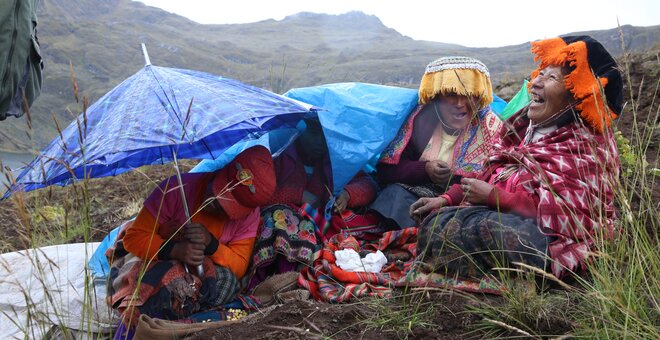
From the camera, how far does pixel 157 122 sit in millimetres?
2178

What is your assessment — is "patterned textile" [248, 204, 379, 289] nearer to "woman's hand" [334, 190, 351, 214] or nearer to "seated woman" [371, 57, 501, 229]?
"woman's hand" [334, 190, 351, 214]

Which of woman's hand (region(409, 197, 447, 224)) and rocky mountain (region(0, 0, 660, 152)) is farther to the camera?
rocky mountain (region(0, 0, 660, 152))

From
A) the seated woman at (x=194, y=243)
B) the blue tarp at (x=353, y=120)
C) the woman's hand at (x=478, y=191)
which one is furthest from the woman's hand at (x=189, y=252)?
the woman's hand at (x=478, y=191)

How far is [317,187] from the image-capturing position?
3443 millimetres

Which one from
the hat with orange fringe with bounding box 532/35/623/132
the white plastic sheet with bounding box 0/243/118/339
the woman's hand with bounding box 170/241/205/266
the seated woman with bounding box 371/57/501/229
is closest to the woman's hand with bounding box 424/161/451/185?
the seated woman with bounding box 371/57/501/229

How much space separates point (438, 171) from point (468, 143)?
327 millimetres

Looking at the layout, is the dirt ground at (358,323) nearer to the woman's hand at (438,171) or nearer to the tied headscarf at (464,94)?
the woman's hand at (438,171)

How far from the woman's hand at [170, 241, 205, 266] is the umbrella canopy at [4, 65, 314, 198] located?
0.46 metres

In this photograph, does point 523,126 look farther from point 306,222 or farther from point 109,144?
point 109,144

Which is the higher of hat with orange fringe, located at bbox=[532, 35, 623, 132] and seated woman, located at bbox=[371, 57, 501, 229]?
hat with orange fringe, located at bbox=[532, 35, 623, 132]

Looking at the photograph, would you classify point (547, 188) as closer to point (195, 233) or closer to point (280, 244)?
point (280, 244)

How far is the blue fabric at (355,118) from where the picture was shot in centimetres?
330

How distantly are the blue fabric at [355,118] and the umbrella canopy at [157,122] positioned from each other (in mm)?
617

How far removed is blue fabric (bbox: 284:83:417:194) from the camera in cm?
330
